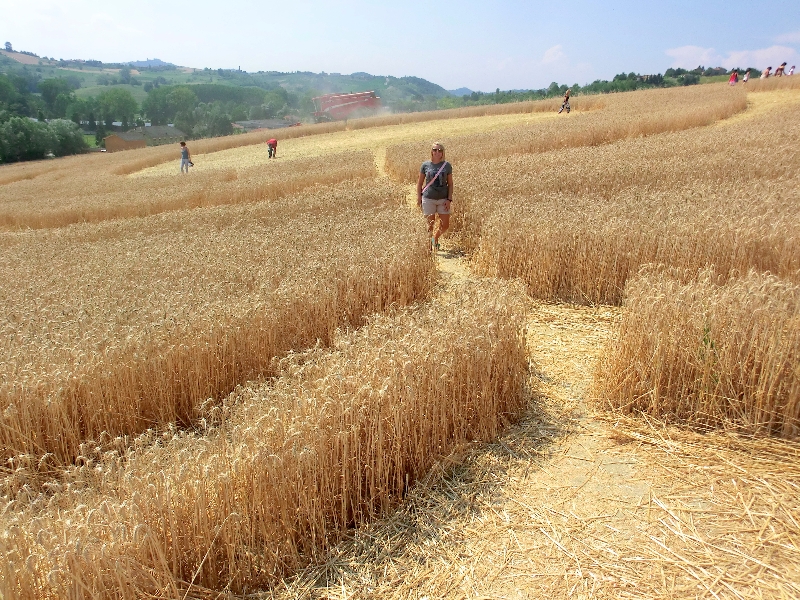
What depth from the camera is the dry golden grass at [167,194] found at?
14.8 metres

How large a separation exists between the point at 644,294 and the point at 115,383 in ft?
15.9

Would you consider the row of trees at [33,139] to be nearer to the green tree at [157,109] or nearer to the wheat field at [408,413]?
the green tree at [157,109]

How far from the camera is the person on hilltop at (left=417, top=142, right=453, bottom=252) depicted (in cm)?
860

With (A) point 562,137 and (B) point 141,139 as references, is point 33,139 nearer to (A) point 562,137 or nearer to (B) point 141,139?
(B) point 141,139

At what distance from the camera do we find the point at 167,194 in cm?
1588

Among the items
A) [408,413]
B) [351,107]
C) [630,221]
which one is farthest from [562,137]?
[351,107]

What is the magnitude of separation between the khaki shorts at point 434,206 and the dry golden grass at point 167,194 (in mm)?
7651

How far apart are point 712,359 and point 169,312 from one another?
501 centimetres

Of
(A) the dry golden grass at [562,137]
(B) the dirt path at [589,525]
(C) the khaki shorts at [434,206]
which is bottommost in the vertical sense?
(B) the dirt path at [589,525]

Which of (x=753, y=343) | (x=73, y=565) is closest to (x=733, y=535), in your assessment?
(x=753, y=343)

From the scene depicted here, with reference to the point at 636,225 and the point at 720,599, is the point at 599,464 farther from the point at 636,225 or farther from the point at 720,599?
the point at 636,225

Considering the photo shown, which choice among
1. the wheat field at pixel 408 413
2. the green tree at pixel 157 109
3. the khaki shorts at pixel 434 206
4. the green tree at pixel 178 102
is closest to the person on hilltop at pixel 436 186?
the khaki shorts at pixel 434 206

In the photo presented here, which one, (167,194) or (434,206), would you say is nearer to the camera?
(434,206)

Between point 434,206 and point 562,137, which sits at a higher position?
point 562,137
